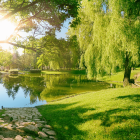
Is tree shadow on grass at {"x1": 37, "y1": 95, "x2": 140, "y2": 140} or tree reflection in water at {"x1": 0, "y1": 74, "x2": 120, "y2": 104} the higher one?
tree shadow on grass at {"x1": 37, "y1": 95, "x2": 140, "y2": 140}

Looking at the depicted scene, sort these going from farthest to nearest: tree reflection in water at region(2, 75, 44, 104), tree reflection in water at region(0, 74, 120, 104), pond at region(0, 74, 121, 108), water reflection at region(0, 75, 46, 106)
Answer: tree reflection in water at region(2, 75, 44, 104) < tree reflection in water at region(0, 74, 120, 104) < water reflection at region(0, 75, 46, 106) < pond at region(0, 74, 121, 108)

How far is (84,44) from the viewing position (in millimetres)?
15039

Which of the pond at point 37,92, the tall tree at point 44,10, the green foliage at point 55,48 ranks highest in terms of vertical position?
the tall tree at point 44,10

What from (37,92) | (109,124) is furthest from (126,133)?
(37,92)

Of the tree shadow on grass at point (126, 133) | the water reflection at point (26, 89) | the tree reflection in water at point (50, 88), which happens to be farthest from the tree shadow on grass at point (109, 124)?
the tree reflection in water at point (50, 88)

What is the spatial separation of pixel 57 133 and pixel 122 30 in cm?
842

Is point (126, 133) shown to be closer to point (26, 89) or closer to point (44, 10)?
point (44, 10)

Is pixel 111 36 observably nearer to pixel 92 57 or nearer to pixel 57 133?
pixel 92 57

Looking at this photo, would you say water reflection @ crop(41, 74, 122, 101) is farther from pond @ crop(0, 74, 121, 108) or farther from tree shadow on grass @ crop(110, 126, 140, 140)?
tree shadow on grass @ crop(110, 126, 140, 140)

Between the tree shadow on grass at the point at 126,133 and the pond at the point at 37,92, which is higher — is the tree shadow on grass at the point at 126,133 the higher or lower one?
the higher one

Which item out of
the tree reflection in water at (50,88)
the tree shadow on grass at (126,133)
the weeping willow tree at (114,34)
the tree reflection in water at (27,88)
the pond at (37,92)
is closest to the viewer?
the tree shadow on grass at (126,133)

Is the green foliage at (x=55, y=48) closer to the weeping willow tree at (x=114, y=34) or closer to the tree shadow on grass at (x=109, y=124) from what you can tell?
the weeping willow tree at (x=114, y=34)

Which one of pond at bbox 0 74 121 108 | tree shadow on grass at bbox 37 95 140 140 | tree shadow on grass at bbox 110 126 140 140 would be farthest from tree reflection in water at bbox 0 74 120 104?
tree shadow on grass at bbox 110 126 140 140

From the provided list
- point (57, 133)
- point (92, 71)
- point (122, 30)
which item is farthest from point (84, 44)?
point (57, 133)
